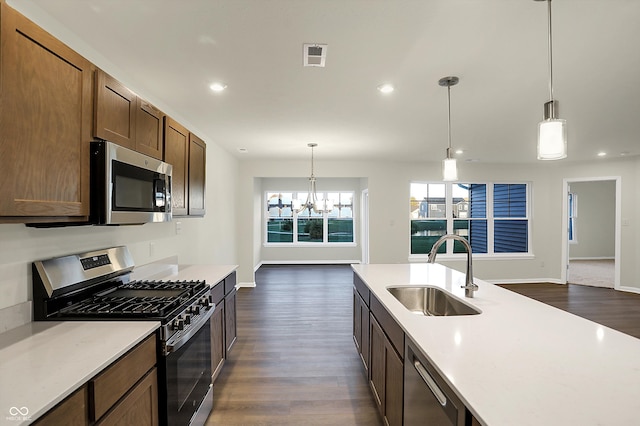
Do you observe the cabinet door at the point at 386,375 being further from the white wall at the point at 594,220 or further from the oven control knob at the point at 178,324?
the white wall at the point at 594,220

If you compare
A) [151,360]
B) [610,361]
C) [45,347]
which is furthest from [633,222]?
[45,347]

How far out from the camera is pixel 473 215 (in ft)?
21.0

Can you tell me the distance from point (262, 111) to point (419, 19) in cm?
181

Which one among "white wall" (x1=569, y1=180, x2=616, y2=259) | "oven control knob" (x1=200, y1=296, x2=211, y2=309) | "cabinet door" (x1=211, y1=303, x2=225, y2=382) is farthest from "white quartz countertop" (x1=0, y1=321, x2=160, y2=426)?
"white wall" (x1=569, y1=180, x2=616, y2=259)

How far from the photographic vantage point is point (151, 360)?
55.4 inches

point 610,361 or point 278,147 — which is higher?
point 278,147

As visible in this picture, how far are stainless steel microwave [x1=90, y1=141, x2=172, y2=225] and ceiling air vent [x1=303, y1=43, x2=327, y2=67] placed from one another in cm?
121

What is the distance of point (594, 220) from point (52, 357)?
39.0ft

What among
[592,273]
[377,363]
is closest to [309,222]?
[377,363]

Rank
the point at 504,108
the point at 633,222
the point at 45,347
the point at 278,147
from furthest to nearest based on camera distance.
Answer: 1. the point at 633,222
2. the point at 278,147
3. the point at 504,108
4. the point at 45,347

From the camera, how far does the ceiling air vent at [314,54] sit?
1797mm

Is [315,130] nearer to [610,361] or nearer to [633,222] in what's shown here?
[610,361]

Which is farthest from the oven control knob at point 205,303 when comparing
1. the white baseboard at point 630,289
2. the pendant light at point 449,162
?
the white baseboard at point 630,289

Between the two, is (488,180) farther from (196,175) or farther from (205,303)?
(205,303)
